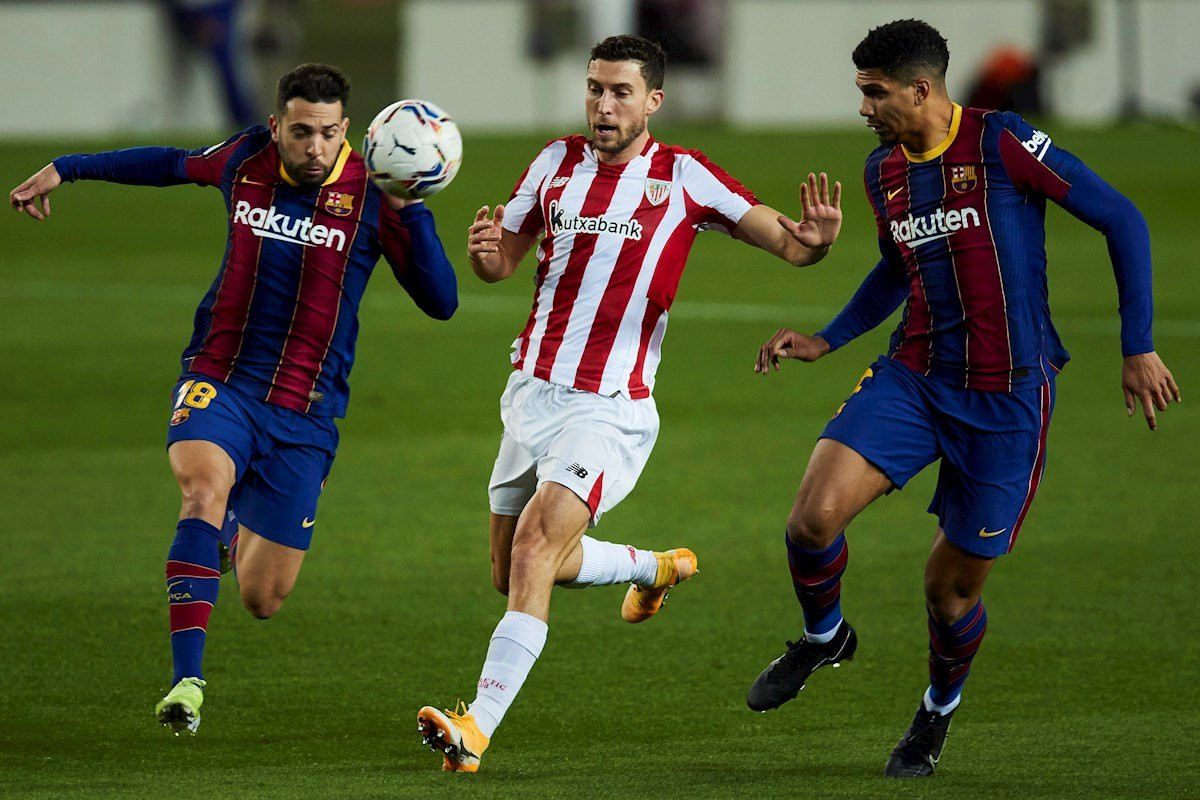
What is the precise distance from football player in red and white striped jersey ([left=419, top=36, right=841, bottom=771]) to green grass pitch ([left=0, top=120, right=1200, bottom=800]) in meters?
0.79

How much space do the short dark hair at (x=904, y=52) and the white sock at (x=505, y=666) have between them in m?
2.04

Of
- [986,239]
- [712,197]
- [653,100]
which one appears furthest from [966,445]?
[653,100]

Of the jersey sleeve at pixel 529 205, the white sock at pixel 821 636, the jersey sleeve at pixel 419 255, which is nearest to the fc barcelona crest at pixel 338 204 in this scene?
the jersey sleeve at pixel 419 255

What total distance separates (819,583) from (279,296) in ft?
6.75

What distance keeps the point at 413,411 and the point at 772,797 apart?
24.3 feet

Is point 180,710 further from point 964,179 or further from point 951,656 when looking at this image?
point 964,179

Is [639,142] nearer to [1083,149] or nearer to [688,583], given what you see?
[688,583]

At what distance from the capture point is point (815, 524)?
19.6 feet

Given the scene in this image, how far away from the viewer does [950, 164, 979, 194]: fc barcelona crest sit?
6.02 meters

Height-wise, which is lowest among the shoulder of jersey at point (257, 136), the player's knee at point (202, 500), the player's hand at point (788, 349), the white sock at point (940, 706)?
the white sock at point (940, 706)

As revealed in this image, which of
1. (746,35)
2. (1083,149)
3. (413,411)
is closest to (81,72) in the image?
(746,35)

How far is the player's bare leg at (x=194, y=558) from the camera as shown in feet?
18.9

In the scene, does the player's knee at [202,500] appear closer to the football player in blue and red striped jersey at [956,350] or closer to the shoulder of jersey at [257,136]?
the shoulder of jersey at [257,136]

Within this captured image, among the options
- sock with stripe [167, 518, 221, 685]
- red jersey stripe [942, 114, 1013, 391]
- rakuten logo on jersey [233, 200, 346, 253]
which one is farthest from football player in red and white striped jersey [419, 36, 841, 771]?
sock with stripe [167, 518, 221, 685]
